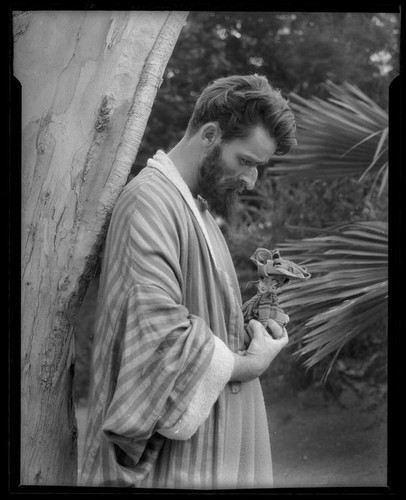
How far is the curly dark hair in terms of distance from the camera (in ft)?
6.95

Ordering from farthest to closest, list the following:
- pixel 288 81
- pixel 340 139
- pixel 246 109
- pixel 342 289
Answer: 1. pixel 288 81
2. pixel 340 139
3. pixel 342 289
4. pixel 246 109

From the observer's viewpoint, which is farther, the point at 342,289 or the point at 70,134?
the point at 342,289

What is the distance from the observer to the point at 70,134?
2.21 meters

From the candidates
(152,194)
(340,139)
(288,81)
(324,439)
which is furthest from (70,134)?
(324,439)

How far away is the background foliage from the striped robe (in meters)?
1.02

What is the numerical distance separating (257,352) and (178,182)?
0.52 meters

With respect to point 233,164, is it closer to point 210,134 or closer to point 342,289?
point 210,134

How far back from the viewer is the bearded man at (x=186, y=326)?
2.00 metres

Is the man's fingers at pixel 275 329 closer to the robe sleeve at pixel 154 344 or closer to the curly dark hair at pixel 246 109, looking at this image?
the robe sleeve at pixel 154 344

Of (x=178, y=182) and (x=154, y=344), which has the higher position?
(x=178, y=182)

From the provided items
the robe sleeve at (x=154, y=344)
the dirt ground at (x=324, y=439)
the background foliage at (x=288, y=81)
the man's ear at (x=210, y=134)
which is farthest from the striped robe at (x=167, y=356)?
the background foliage at (x=288, y=81)

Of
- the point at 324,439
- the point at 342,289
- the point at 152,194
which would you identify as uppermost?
the point at 152,194

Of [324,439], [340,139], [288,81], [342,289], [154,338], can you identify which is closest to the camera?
[154,338]
